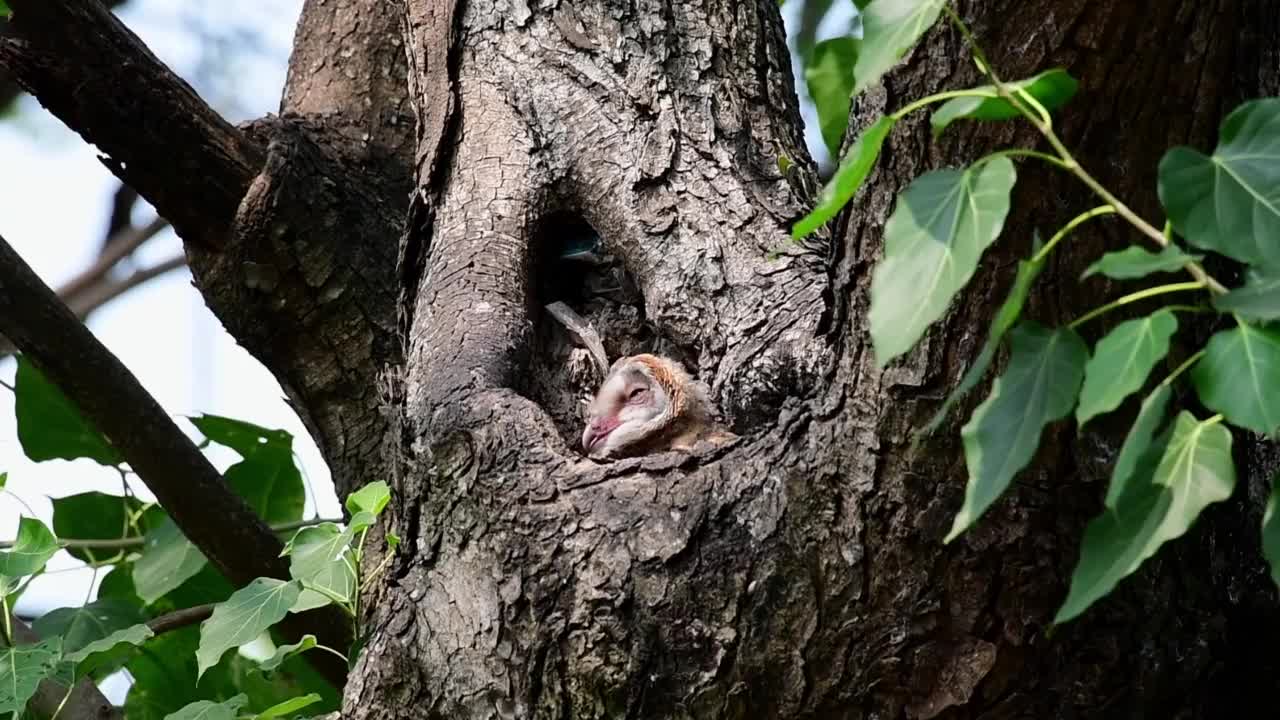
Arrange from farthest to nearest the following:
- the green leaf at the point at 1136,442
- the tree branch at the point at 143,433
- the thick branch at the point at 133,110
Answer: the tree branch at the point at 143,433 → the thick branch at the point at 133,110 → the green leaf at the point at 1136,442

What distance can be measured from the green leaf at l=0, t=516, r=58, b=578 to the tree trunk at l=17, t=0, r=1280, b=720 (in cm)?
45

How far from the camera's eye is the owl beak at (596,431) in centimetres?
198

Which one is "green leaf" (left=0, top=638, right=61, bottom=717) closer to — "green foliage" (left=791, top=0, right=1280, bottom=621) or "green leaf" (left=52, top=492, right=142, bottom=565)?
"green leaf" (left=52, top=492, right=142, bottom=565)

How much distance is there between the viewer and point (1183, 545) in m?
1.56

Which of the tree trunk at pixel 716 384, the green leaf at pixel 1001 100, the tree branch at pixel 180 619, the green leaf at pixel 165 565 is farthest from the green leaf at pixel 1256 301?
the green leaf at pixel 165 565

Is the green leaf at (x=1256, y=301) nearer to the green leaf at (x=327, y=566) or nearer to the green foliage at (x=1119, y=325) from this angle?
the green foliage at (x=1119, y=325)

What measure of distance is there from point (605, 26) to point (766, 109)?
302 millimetres

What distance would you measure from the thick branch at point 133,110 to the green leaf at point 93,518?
77 centimetres

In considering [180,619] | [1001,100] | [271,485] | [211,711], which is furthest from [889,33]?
[271,485]

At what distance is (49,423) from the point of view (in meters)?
2.89

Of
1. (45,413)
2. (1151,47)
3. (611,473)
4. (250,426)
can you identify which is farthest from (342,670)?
(1151,47)

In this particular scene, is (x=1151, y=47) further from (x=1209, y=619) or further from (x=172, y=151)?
(x=172, y=151)

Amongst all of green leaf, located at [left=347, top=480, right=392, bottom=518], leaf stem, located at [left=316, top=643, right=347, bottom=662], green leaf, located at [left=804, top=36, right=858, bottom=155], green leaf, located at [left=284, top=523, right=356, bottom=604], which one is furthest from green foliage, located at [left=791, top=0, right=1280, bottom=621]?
leaf stem, located at [left=316, top=643, right=347, bottom=662]

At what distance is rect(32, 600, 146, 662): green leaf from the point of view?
2625 millimetres
